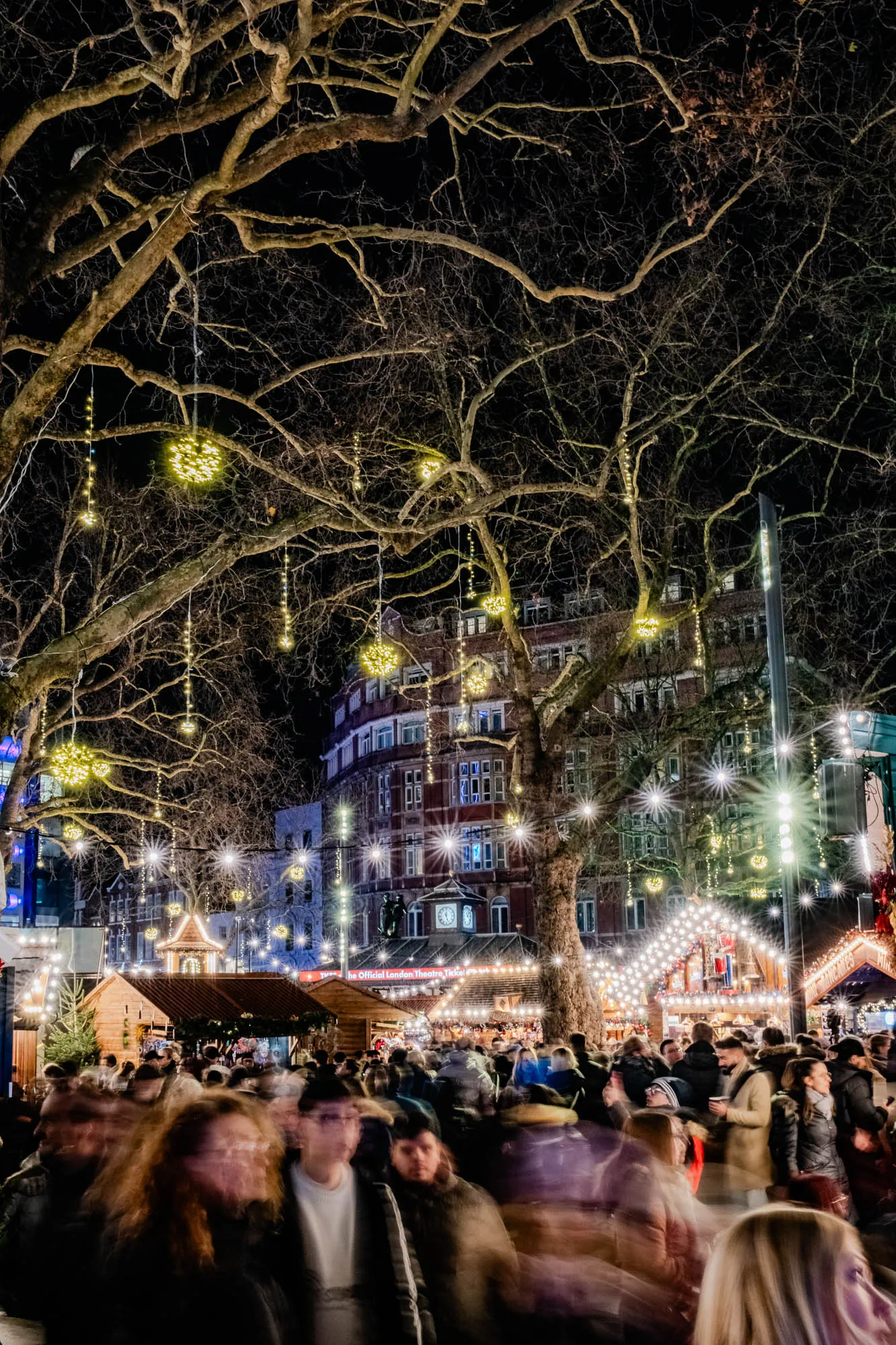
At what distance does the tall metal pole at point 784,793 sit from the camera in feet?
35.2

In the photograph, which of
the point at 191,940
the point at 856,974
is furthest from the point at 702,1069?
the point at 191,940

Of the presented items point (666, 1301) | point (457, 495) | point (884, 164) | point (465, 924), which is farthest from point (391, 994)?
point (666, 1301)

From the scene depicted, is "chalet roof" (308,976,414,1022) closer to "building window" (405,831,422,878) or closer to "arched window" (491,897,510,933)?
"arched window" (491,897,510,933)

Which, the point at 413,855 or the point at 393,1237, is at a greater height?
the point at 413,855

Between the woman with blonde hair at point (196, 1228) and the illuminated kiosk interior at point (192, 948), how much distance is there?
2239cm

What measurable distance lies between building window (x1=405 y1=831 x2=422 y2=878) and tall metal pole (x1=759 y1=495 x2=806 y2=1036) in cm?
4633

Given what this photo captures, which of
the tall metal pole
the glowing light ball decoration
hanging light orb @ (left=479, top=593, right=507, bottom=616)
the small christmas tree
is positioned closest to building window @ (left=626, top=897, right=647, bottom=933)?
the small christmas tree

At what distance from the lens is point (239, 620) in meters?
20.1

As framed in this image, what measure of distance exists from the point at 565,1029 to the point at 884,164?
423 inches

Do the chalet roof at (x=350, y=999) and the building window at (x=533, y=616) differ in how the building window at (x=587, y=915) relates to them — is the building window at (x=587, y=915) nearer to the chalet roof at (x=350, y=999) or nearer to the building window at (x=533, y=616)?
the building window at (x=533, y=616)

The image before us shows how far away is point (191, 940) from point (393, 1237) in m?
23.1

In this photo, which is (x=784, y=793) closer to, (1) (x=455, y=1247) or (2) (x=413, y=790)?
(1) (x=455, y=1247)

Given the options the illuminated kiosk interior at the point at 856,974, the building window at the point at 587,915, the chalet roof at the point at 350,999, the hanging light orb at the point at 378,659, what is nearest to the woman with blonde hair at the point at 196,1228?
the hanging light orb at the point at 378,659

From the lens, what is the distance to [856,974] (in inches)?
674
